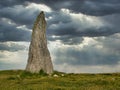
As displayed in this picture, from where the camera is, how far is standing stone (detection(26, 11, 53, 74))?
80375mm

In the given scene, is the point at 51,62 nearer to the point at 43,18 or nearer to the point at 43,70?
the point at 43,70

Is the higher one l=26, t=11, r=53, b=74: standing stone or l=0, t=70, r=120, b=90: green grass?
l=26, t=11, r=53, b=74: standing stone

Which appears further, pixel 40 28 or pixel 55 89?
pixel 40 28

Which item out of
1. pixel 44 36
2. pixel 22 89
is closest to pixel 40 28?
pixel 44 36

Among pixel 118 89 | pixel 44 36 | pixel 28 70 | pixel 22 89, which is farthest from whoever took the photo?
pixel 44 36

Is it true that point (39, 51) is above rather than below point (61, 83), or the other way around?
above

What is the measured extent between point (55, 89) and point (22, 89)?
381cm

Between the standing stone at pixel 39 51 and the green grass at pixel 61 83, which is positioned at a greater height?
the standing stone at pixel 39 51

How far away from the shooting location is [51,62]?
8319cm

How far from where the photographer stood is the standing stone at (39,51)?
80375mm

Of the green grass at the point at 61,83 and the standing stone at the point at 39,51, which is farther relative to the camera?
the standing stone at the point at 39,51

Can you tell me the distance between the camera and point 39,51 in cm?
8150

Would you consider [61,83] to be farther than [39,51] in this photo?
No

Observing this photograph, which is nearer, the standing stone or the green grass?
the green grass
